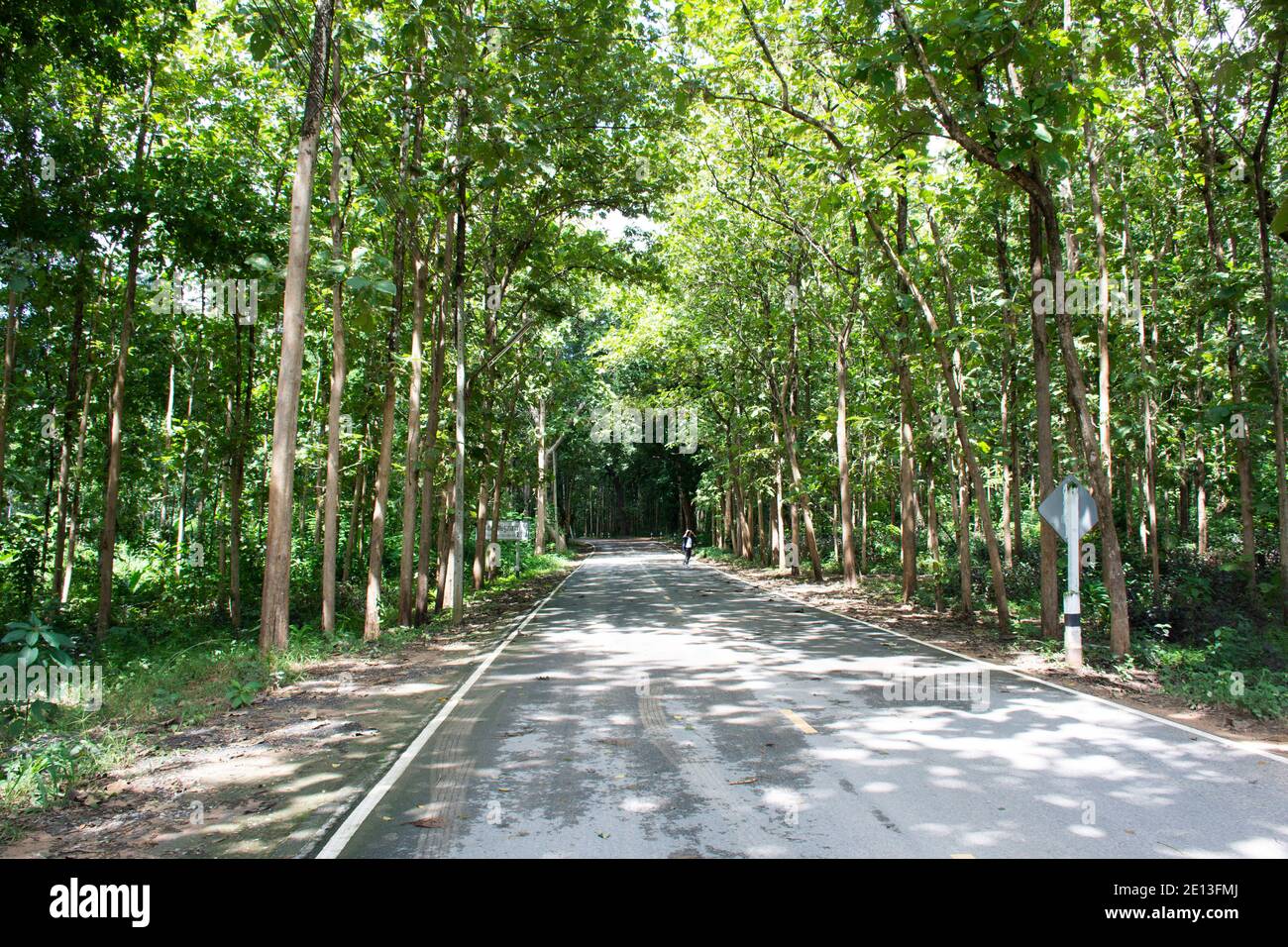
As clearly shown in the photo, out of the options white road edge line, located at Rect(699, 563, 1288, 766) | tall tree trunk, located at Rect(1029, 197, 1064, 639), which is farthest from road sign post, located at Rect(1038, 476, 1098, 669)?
tall tree trunk, located at Rect(1029, 197, 1064, 639)

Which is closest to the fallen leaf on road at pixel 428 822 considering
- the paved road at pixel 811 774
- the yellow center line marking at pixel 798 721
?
the paved road at pixel 811 774

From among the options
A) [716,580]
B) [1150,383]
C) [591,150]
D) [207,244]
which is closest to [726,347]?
[716,580]

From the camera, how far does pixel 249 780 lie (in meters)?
6.15

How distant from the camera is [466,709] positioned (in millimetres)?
8664

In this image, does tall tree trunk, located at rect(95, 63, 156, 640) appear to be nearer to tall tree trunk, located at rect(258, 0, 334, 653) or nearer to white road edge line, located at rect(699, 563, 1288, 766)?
tall tree trunk, located at rect(258, 0, 334, 653)

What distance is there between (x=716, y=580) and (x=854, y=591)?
23.8ft

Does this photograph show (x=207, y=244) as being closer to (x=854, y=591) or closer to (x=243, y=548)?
(x=243, y=548)

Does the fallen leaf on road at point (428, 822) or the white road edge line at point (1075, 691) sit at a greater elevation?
the fallen leaf on road at point (428, 822)

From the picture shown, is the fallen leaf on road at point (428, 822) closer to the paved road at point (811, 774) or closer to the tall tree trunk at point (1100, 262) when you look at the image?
the paved road at point (811, 774)

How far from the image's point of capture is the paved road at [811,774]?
462 centimetres

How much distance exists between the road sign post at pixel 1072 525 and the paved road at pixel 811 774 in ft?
3.81

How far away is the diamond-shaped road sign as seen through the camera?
34.9 feet

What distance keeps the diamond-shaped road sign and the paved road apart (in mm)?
2226
